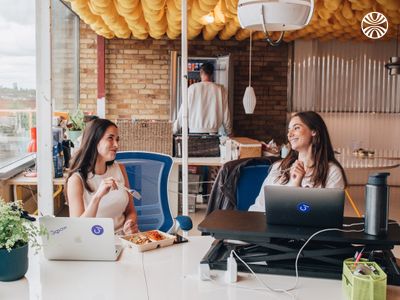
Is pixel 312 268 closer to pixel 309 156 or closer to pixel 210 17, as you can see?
pixel 309 156

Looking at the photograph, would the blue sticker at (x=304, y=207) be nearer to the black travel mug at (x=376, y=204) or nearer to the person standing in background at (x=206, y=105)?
the black travel mug at (x=376, y=204)

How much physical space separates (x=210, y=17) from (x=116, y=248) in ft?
17.3

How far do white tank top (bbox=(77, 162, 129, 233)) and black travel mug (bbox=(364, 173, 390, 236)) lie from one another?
1525mm

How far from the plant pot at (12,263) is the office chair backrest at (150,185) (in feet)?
4.32

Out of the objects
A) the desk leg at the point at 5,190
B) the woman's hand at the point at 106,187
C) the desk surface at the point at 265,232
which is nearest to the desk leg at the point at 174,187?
the desk leg at the point at 5,190

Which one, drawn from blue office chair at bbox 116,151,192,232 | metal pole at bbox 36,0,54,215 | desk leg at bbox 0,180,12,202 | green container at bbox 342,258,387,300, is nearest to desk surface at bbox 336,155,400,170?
blue office chair at bbox 116,151,192,232

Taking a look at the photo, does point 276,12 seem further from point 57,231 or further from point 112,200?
point 112,200

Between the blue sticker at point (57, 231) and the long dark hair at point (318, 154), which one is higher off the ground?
the long dark hair at point (318, 154)

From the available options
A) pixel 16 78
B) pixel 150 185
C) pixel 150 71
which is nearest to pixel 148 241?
pixel 150 185

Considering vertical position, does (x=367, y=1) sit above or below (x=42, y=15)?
above

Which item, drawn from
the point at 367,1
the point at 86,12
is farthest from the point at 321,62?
the point at 86,12

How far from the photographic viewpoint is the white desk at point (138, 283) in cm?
185

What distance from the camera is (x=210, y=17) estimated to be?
23.1ft

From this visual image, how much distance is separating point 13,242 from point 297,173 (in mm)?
1845
